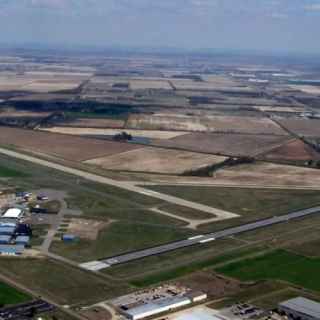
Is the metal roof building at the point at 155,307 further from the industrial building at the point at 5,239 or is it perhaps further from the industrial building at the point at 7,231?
the industrial building at the point at 7,231

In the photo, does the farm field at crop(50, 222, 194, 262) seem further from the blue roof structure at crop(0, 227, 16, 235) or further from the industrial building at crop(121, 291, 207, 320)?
the industrial building at crop(121, 291, 207, 320)

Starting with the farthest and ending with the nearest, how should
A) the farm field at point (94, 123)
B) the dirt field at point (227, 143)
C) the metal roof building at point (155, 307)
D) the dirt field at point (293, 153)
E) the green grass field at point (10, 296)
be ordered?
1. the farm field at point (94, 123)
2. the dirt field at point (227, 143)
3. the dirt field at point (293, 153)
4. the green grass field at point (10, 296)
5. the metal roof building at point (155, 307)

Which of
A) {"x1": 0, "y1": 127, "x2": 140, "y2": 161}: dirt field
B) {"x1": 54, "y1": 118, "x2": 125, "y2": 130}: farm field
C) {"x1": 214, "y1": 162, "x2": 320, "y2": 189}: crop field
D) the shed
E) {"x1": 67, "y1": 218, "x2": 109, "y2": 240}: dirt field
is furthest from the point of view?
{"x1": 54, "y1": 118, "x2": 125, "y2": 130}: farm field

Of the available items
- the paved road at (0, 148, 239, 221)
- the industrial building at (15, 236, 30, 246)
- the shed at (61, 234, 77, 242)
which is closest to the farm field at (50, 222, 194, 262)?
the shed at (61, 234, 77, 242)

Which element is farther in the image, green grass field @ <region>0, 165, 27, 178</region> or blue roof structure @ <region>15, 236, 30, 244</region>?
green grass field @ <region>0, 165, 27, 178</region>

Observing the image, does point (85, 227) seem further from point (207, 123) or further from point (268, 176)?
point (207, 123)

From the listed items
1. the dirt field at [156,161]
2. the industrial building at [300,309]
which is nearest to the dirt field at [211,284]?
the industrial building at [300,309]
